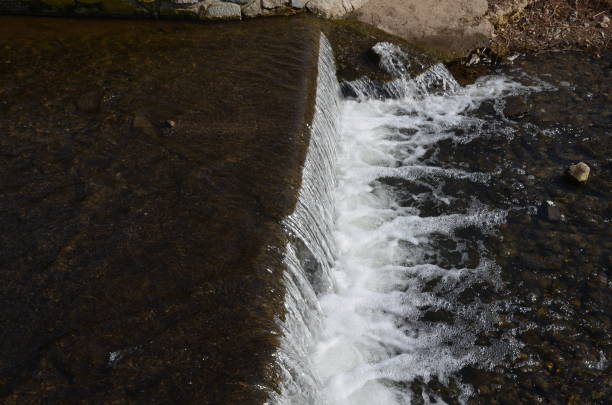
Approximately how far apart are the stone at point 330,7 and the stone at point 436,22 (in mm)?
167

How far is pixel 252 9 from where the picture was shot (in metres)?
7.32

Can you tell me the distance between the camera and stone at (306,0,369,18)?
300 inches

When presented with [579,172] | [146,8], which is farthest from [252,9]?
[579,172]

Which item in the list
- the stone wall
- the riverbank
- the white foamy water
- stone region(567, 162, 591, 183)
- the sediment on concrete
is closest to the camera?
the sediment on concrete

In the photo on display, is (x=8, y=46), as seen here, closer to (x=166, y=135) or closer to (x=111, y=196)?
(x=166, y=135)

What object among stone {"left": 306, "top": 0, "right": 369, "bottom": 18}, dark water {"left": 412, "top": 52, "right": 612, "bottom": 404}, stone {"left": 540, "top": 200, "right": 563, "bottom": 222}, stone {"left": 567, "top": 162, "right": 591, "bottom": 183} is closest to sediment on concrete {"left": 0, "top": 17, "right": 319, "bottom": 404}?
stone {"left": 306, "top": 0, "right": 369, "bottom": 18}

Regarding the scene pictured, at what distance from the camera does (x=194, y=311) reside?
3033mm

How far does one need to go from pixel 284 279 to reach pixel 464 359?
1.54 metres

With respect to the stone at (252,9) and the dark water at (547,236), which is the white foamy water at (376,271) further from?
the stone at (252,9)

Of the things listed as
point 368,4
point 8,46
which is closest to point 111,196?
point 8,46

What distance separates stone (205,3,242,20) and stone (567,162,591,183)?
4826 mm

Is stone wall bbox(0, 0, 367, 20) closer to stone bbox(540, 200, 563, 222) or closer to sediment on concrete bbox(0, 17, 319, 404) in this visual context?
sediment on concrete bbox(0, 17, 319, 404)

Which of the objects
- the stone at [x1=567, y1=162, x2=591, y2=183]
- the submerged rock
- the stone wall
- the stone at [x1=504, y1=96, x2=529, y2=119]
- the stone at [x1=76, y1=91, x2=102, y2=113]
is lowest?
the stone at [x1=567, y1=162, x2=591, y2=183]

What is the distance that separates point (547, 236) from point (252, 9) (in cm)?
499
